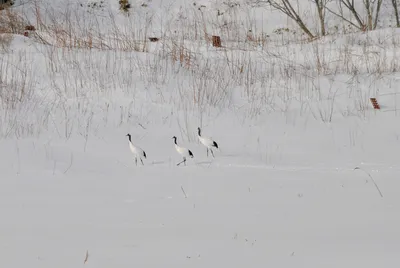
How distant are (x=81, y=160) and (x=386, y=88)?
3301 mm

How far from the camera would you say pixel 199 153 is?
15.2 ft

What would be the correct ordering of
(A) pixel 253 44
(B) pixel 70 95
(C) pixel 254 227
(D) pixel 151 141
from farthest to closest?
(A) pixel 253 44 → (B) pixel 70 95 → (D) pixel 151 141 → (C) pixel 254 227

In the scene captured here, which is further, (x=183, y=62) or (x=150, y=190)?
(x=183, y=62)

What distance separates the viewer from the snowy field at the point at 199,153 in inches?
97.3

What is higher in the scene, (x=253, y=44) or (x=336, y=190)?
(x=253, y=44)

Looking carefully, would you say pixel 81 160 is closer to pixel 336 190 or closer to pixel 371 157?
pixel 336 190

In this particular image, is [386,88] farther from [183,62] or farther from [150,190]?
[150,190]

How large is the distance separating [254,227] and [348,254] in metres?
0.50

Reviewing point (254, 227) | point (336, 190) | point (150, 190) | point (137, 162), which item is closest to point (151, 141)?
point (137, 162)

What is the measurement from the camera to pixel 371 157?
4.43 meters

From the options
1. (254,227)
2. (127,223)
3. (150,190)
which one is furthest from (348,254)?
(150,190)

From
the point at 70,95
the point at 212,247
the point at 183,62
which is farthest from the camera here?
the point at 183,62

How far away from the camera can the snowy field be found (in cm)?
247

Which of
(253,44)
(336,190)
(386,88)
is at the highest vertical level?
(253,44)
